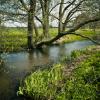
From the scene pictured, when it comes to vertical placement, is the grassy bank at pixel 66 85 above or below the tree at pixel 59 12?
below

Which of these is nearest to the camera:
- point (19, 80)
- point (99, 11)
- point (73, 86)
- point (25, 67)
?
point (73, 86)

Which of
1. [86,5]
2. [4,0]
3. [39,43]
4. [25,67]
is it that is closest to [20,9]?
[4,0]

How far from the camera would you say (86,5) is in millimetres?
33312

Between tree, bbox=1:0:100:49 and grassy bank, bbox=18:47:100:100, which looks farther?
tree, bbox=1:0:100:49

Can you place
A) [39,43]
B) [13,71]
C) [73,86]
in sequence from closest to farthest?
[73,86], [13,71], [39,43]

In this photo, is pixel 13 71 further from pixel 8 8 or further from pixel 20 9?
pixel 20 9

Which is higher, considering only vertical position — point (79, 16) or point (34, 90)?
point (79, 16)

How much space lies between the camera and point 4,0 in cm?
2061

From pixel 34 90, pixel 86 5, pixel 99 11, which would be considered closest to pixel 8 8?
pixel 34 90

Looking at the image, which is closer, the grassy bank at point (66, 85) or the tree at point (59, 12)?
the grassy bank at point (66, 85)

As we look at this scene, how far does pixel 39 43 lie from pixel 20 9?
10.8m

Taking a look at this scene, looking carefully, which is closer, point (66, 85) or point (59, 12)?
point (66, 85)

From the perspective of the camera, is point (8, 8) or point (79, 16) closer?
point (8, 8)

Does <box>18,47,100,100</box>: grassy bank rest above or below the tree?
below
